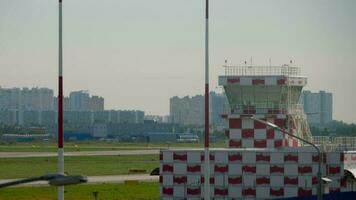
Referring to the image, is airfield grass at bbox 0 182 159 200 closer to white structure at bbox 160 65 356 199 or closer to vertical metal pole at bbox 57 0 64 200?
white structure at bbox 160 65 356 199

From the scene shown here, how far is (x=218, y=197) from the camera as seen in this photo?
149ft

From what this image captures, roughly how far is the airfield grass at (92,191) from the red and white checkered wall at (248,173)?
63.4 feet

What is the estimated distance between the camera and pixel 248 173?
147ft

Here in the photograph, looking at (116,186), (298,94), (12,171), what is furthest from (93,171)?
(298,94)

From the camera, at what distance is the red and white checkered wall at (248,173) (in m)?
44.3

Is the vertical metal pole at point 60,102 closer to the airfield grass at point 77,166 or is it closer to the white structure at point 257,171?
the white structure at point 257,171

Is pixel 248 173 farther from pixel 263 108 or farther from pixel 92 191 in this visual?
pixel 92 191

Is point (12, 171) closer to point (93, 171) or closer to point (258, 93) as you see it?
point (93, 171)

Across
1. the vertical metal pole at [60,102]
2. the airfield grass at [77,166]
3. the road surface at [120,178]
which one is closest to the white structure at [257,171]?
the vertical metal pole at [60,102]

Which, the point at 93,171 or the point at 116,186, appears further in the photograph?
the point at 93,171

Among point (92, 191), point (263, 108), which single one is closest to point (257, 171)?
point (263, 108)

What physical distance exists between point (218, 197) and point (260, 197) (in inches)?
68.8

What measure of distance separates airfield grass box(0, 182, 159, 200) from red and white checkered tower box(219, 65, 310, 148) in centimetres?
1686

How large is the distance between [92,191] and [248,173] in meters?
27.2
